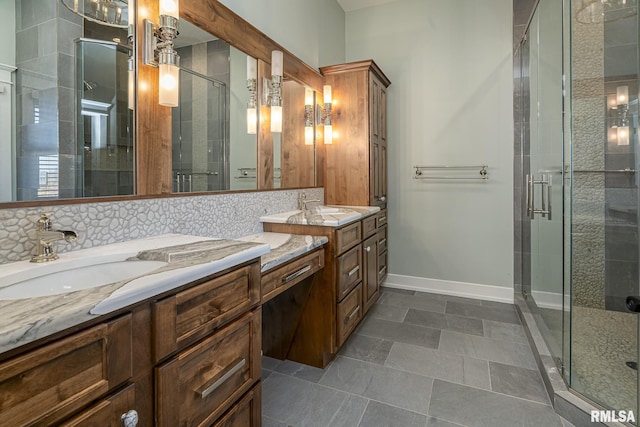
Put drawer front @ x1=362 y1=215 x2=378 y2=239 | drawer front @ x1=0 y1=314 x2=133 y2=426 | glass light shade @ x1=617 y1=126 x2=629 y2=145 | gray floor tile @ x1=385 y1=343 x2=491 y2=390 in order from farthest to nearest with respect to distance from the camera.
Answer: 1. drawer front @ x1=362 y1=215 x2=378 y2=239
2. glass light shade @ x1=617 y1=126 x2=629 y2=145
3. gray floor tile @ x1=385 y1=343 x2=491 y2=390
4. drawer front @ x1=0 y1=314 x2=133 y2=426

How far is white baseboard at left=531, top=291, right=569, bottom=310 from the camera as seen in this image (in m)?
2.01

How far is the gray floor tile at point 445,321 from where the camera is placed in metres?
2.49

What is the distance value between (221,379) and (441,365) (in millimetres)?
1501

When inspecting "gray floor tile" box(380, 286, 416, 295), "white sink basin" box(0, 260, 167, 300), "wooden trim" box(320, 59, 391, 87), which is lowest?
"gray floor tile" box(380, 286, 416, 295)

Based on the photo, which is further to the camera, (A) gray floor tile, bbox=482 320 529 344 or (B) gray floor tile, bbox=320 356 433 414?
(A) gray floor tile, bbox=482 320 529 344

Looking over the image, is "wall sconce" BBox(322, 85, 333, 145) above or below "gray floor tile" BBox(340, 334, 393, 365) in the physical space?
above

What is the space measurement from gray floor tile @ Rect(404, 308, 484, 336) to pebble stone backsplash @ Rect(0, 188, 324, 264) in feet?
5.04

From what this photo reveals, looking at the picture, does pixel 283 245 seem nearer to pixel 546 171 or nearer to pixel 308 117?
Result: pixel 308 117

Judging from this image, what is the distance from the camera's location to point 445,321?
263 centimetres

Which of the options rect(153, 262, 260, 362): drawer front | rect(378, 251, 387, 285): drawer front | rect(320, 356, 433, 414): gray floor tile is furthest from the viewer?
rect(378, 251, 387, 285): drawer front

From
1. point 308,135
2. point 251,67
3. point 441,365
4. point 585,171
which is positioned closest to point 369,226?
point 308,135

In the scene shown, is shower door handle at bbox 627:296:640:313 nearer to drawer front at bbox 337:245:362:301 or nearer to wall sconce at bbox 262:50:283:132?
drawer front at bbox 337:245:362:301

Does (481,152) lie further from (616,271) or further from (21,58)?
(21,58)

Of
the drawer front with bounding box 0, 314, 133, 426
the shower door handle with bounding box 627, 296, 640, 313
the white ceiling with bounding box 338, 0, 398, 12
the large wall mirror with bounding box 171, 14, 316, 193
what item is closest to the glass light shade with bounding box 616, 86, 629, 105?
the shower door handle with bounding box 627, 296, 640, 313
